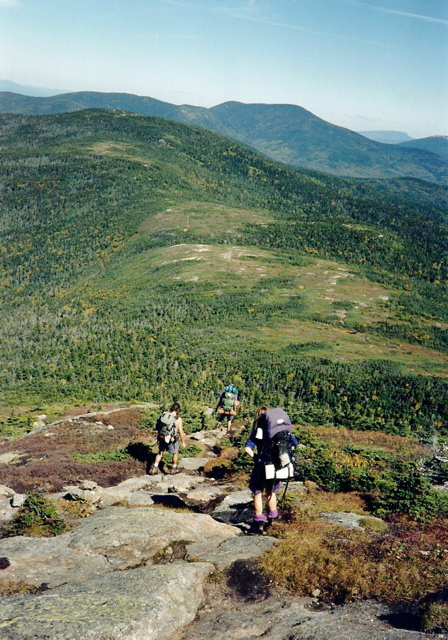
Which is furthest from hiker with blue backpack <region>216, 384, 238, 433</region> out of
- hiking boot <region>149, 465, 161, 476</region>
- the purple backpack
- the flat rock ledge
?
the purple backpack

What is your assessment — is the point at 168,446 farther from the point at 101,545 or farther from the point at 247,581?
the point at 247,581

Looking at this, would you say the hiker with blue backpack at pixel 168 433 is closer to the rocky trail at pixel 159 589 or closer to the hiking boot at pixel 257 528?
the rocky trail at pixel 159 589

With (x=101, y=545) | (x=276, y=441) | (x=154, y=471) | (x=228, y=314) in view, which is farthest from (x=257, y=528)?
(x=228, y=314)

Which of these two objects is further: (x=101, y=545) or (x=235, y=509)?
(x=235, y=509)

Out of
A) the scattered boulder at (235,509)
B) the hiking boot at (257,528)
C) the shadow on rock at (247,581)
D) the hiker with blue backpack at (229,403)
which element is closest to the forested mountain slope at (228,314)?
the hiker with blue backpack at (229,403)

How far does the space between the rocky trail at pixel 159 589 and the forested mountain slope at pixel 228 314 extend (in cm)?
2052

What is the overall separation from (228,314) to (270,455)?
7943 cm

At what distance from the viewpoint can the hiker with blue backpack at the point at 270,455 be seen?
1173 cm

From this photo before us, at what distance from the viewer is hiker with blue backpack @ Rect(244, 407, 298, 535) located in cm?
1173

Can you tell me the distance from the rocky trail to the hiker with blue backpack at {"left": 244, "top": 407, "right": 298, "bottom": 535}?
1090 mm

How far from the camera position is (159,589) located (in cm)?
841

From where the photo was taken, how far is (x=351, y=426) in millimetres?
29531

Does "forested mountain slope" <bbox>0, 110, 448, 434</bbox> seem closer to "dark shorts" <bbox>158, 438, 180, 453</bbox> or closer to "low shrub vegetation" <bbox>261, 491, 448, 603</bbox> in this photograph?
"dark shorts" <bbox>158, 438, 180, 453</bbox>

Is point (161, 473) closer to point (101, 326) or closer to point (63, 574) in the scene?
point (63, 574)
